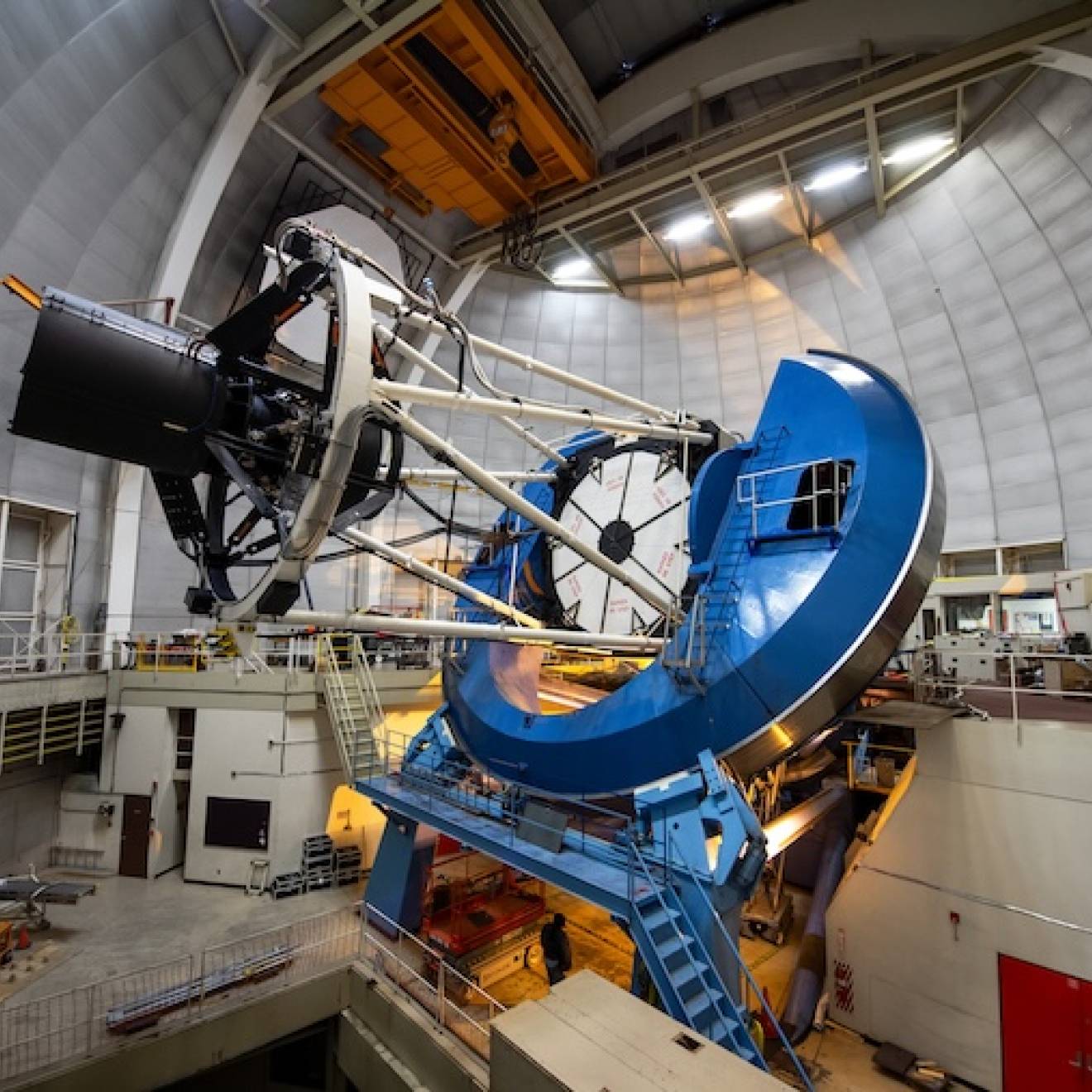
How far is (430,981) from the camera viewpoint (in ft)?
29.7

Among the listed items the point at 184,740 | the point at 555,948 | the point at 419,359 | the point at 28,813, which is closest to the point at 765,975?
the point at 555,948

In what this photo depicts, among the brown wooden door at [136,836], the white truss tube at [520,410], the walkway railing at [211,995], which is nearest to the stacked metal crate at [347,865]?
the walkway railing at [211,995]

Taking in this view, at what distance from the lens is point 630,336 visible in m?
23.3

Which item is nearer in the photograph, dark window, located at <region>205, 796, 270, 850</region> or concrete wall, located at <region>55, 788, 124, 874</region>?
dark window, located at <region>205, 796, 270, 850</region>

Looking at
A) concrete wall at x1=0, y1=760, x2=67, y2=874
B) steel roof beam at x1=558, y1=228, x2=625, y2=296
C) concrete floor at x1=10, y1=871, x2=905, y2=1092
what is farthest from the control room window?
steel roof beam at x1=558, y1=228, x2=625, y2=296

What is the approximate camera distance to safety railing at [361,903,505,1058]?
7383 millimetres

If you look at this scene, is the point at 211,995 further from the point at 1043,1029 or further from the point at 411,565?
the point at 1043,1029

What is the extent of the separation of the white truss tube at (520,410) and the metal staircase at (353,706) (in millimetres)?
7026

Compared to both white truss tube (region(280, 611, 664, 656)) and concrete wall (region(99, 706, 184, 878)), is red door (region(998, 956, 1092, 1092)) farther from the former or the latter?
concrete wall (region(99, 706, 184, 878))

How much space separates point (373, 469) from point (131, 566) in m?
12.3

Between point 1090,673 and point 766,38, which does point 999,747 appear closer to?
point 1090,673

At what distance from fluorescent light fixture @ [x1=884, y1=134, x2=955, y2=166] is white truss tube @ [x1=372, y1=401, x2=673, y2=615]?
16.5 metres

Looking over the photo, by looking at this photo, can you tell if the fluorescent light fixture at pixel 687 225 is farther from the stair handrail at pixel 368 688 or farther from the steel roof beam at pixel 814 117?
the stair handrail at pixel 368 688

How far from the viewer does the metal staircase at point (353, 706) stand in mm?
11570
